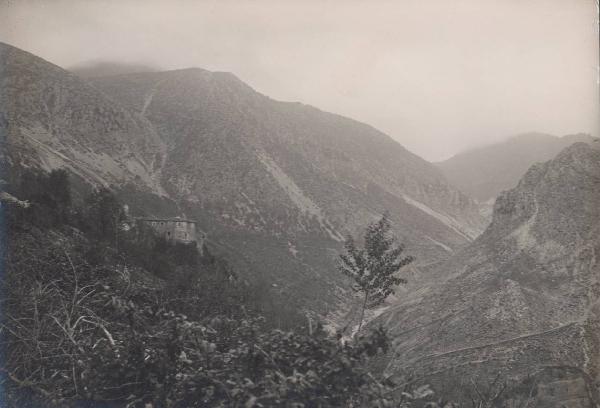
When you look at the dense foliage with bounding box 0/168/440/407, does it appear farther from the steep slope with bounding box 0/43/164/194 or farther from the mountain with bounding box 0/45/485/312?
the steep slope with bounding box 0/43/164/194

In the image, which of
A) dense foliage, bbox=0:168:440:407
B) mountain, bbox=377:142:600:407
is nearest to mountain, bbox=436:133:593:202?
mountain, bbox=377:142:600:407

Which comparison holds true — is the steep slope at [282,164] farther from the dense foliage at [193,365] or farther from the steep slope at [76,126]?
the dense foliage at [193,365]

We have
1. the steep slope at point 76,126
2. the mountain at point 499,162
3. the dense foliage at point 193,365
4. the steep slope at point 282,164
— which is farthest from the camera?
the mountain at point 499,162

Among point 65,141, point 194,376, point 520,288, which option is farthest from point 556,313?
point 65,141

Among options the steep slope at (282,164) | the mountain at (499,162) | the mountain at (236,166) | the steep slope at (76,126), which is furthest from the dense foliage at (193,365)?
the mountain at (499,162)

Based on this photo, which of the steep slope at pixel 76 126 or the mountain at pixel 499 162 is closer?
the steep slope at pixel 76 126

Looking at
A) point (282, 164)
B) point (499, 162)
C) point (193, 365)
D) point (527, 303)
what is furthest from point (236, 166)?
point (499, 162)

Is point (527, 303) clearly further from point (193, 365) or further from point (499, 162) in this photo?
point (499, 162)
